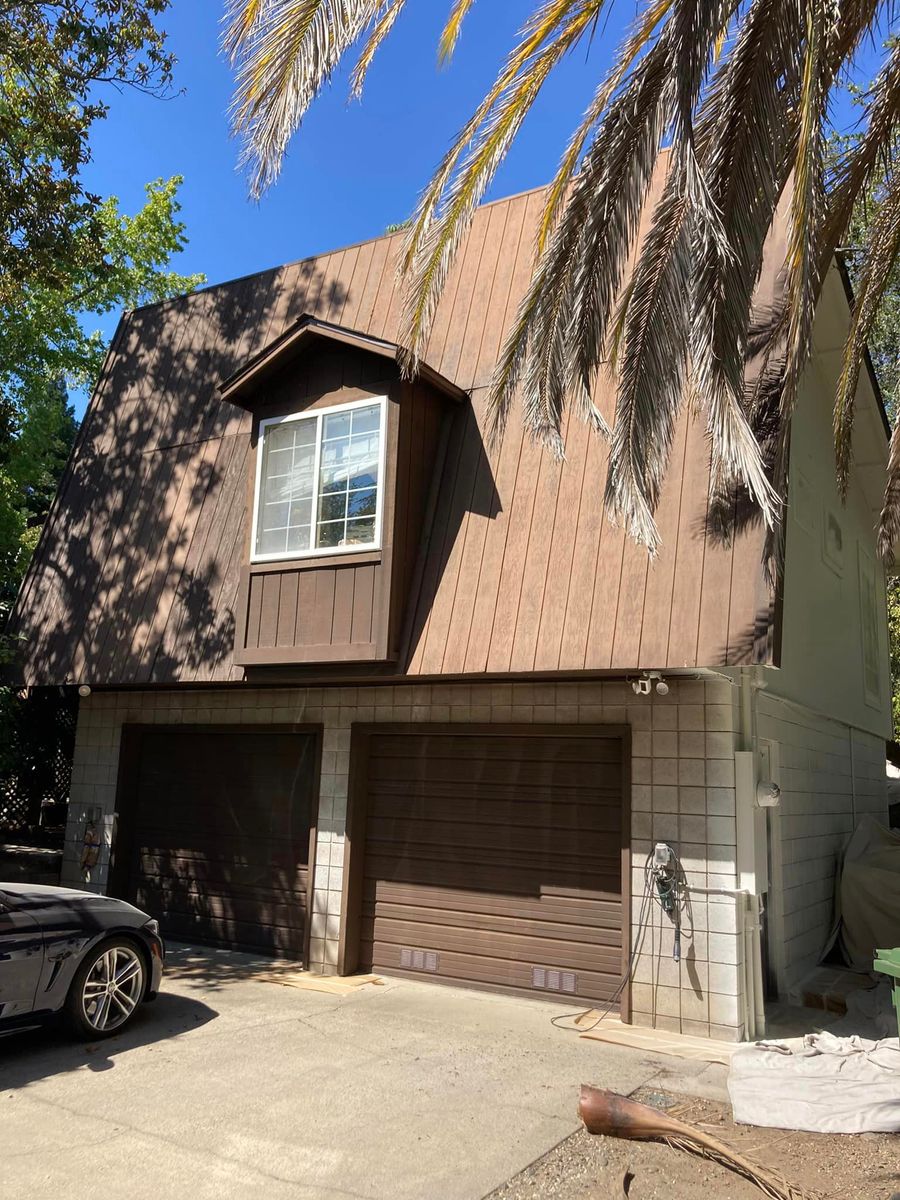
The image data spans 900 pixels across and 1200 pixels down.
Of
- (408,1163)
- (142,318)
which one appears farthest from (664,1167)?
(142,318)

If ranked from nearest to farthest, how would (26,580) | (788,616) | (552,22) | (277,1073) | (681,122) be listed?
(681,122) < (552,22) < (277,1073) < (788,616) < (26,580)

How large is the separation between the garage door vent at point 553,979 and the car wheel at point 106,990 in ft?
11.2

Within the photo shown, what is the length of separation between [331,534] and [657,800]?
3975mm

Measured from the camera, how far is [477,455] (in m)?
8.93

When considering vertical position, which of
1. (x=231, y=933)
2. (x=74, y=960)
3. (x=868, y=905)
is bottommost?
(x=231, y=933)

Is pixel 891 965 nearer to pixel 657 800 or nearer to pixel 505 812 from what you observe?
pixel 657 800

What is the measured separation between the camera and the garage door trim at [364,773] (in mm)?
7934

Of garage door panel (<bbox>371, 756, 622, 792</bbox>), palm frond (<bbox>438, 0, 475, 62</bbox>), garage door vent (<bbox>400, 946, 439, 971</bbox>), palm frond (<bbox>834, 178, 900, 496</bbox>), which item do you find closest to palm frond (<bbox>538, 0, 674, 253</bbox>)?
palm frond (<bbox>438, 0, 475, 62</bbox>)

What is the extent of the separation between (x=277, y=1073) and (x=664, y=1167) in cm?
267

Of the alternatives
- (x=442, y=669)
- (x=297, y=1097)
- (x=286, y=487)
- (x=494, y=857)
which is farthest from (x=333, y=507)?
(x=297, y=1097)

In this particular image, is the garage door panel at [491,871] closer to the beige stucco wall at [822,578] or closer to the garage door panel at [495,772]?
the garage door panel at [495,772]

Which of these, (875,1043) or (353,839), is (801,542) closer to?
(875,1043)

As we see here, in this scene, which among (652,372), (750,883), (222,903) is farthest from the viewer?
(222,903)

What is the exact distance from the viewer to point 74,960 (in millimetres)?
6512
